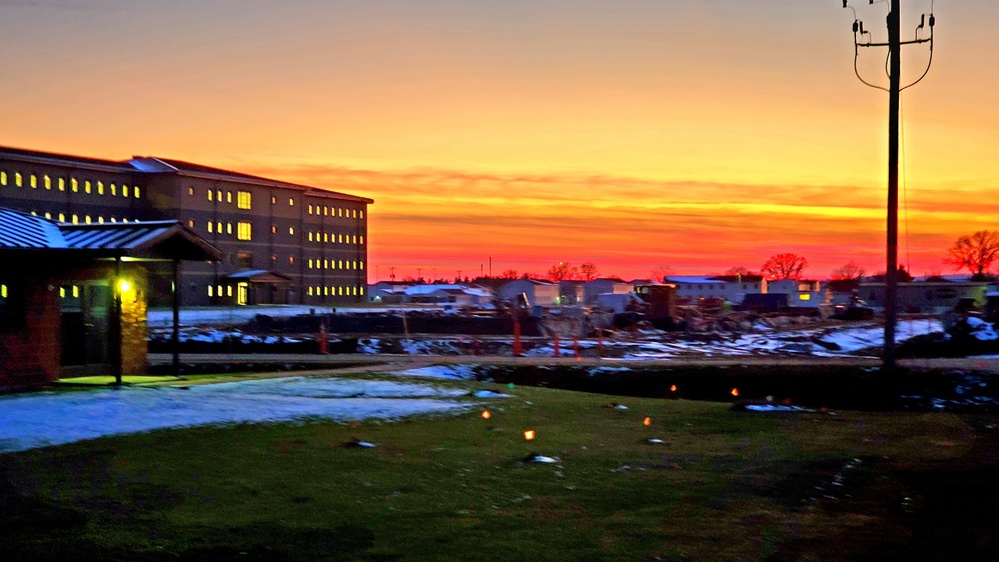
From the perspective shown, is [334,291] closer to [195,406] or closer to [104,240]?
[104,240]

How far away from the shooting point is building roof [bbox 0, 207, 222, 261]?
18.7m

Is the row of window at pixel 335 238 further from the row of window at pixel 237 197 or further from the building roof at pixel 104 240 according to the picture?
the building roof at pixel 104 240

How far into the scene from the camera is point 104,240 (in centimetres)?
1991

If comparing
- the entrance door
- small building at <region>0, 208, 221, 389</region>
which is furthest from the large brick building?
the entrance door

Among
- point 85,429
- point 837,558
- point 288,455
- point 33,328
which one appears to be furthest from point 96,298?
point 837,558

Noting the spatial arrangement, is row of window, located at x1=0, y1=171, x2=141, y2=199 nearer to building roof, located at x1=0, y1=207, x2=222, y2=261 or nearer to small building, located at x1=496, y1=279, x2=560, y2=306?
small building, located at x1=496, y1=279, x2=560, y2=306

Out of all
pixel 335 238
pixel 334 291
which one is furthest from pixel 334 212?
pixel 334 291

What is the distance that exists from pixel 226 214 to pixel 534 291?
122 ft

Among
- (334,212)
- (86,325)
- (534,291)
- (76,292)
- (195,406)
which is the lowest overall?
(534,291)

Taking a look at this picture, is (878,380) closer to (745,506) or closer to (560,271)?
(745,506)

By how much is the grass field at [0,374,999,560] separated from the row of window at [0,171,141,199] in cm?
6743

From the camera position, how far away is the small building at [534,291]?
10531 centimetres

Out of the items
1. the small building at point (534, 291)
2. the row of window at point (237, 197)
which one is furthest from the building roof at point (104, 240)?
the small building at point (534, 291)

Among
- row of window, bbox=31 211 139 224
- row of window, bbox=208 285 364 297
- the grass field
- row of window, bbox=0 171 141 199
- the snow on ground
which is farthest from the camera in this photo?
row of window, bbox=208 285 364 297
